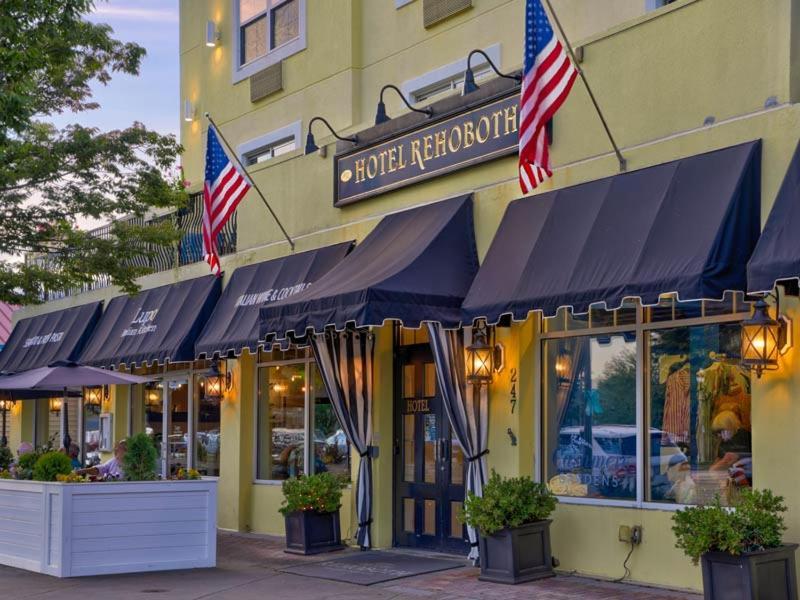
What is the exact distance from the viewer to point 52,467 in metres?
13.1

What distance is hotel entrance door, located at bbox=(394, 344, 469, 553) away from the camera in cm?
1344

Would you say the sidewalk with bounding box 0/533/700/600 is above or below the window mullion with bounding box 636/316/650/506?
below

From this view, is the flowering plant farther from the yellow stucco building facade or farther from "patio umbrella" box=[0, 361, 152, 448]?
"patio umbrella" box=[0, 361, 152, 448]

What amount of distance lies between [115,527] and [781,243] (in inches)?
300

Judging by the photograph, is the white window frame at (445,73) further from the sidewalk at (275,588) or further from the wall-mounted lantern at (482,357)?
the sidewalk at (275,588)

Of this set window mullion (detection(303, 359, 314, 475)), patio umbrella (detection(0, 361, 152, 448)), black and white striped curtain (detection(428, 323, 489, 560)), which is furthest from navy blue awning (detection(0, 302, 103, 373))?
black and white striped curtain (detection(428, 323, 489, 560))

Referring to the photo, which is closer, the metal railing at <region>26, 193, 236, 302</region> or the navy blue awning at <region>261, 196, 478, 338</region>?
the navy blue awning at <region>261, 196, 478, 338</region>

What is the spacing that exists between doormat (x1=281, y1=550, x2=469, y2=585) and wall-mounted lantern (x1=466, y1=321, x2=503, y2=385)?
2043 millimetres

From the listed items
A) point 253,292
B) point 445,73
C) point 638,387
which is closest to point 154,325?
point 253,292

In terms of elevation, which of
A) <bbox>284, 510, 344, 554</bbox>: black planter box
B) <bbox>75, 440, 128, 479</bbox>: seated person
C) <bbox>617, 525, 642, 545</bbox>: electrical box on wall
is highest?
<bbox>75, 440, 128, 479</bbox>: seated person

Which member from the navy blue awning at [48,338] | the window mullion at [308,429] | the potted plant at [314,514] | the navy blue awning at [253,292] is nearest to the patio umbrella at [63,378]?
the navy blue awning at [253,292]

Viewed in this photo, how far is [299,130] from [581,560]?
9.88 meters

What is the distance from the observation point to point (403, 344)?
14.4 metres

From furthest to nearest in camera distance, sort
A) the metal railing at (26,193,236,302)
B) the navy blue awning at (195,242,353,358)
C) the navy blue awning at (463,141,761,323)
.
Answer: the metal railing at (26,193,236,302) → the navy blue awning at (195,242,353,358) → the navy blue awning at (463,141,761,323)
